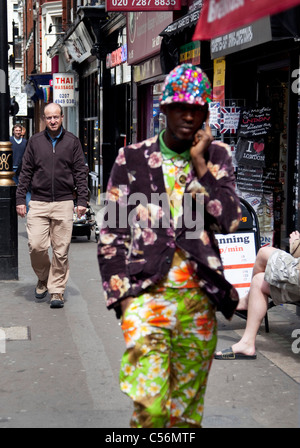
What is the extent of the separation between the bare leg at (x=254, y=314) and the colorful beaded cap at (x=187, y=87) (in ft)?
9.37

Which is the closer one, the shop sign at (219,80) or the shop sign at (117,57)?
the shop sign at (219,80)

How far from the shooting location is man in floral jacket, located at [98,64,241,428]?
326 centimetres

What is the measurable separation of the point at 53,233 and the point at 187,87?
4799mm

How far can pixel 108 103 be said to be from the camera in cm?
2041

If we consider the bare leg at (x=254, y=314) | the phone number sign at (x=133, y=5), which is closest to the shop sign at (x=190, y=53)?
the phone number sign at (x=133, y=5)

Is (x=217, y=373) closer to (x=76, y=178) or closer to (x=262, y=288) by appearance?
(x=262, y=288)

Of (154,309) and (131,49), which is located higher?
(131,49)

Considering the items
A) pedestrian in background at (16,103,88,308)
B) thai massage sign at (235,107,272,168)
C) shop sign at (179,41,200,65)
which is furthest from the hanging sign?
pedestrian in background at (16,103,88,308)

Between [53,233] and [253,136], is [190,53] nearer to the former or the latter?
[253,136]

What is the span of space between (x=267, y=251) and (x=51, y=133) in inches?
113

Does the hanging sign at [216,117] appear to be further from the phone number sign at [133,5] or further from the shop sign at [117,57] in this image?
the shop sign at [117,57]

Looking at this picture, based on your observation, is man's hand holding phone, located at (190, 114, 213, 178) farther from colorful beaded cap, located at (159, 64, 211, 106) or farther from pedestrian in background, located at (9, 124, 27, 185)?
pedestrian in background, located at (9, 124, 27, 185)

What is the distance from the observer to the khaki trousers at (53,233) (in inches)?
307
